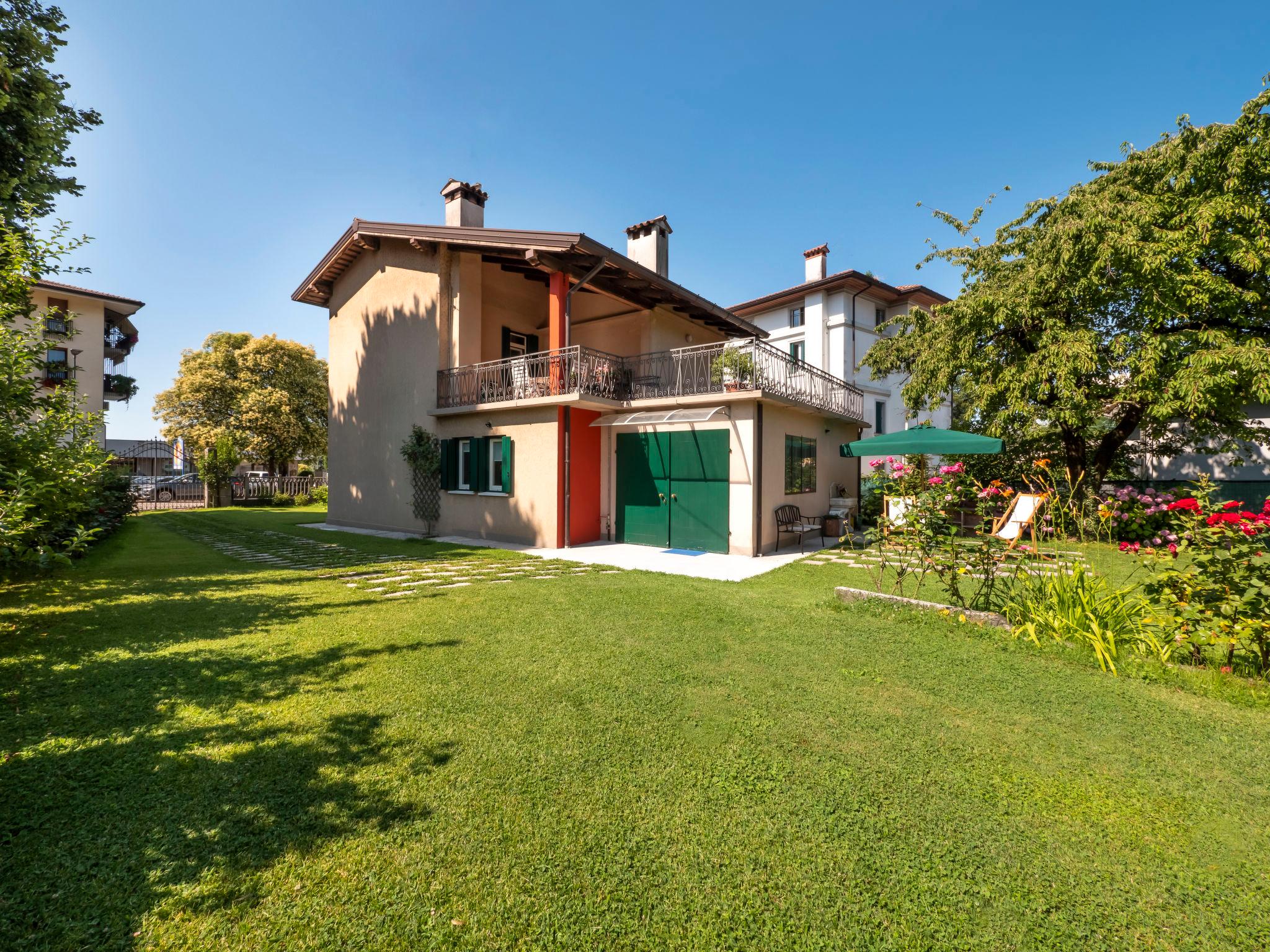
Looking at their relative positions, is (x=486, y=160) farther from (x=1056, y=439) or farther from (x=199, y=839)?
Answer: (x=1056, y=439)

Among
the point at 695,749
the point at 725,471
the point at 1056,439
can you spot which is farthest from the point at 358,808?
the point at 1056,439

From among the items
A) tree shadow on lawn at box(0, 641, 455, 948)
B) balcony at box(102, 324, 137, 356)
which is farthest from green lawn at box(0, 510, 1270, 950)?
balcony at box(102, 324, 137, 356)

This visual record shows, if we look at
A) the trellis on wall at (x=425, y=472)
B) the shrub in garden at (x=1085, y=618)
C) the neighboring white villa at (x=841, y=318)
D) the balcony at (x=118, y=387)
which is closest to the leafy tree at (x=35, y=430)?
the trellis on wall at (x=425, y=472)

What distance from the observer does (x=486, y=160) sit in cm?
1437

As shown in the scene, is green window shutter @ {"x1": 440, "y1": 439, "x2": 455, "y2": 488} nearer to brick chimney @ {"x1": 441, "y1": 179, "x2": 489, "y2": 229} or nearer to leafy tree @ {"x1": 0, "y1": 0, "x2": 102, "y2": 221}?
brick chimney @ {"x1": 441, "y1": 179, "x2": 489, "y2": 229}

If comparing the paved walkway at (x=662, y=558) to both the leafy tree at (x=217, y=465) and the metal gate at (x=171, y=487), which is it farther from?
the metal gate at (x=171, y=487)

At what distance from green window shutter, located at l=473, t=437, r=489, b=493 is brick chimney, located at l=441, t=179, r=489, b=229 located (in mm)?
6114

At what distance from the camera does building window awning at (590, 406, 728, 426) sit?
1081 centimetres

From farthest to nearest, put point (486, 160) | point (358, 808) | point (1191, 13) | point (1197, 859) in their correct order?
point (486, 160)
point (1191, 13)
point (358, 808)
point (1197, 859)

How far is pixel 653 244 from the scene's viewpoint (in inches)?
603

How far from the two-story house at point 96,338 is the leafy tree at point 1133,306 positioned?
120 feet

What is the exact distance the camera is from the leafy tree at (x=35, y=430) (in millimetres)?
4273

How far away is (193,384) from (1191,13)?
35.1m

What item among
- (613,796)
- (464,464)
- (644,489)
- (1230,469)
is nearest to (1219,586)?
(613,796)
